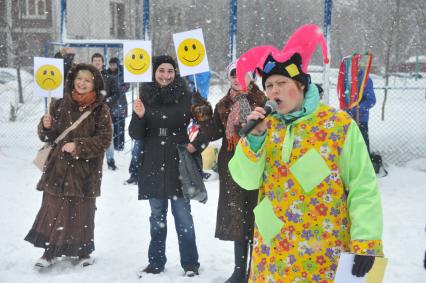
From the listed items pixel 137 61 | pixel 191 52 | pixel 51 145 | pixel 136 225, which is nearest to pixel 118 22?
pixel 136 225

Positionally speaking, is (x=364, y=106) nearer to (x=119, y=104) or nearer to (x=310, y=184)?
(x=119, y=104)

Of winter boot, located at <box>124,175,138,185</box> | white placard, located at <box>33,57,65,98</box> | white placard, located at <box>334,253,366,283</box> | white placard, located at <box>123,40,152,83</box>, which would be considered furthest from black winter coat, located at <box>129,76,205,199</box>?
winter boot, located at <box>124,175,138,185</box>

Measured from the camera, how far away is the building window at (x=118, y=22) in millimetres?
14742

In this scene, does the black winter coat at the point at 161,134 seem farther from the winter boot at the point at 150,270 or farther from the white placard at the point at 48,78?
the white placard at the point at 48,78

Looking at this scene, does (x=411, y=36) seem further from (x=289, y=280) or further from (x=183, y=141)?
(x=289, y=280)

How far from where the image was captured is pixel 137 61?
4727mm

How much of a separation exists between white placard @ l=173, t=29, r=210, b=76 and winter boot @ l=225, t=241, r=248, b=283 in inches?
65.2

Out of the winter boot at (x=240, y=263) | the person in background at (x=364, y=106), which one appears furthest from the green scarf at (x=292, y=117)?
the person in background at (x=364, y=106)

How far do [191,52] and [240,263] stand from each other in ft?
6.45

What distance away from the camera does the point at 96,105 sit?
173 inches

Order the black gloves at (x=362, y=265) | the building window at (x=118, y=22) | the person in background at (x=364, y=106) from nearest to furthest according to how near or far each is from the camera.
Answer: the black gloves at (x=362, y=265) < the person in background at (x=364, y=106) < the building window at (x=118, y=22)

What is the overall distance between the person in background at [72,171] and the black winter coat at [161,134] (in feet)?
1.51

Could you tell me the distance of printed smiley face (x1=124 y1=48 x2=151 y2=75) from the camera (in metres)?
4.66

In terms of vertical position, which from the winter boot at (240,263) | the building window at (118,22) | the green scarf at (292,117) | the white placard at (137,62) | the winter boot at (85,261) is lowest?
the winter boot at (85,261)
